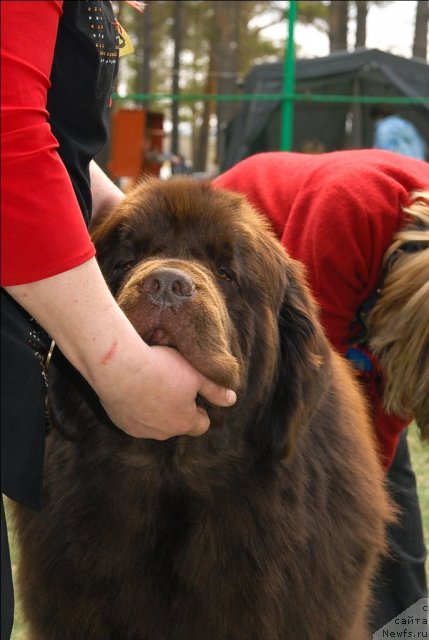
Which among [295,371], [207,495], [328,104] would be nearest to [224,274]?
[295,371]

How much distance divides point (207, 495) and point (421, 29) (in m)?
14.1

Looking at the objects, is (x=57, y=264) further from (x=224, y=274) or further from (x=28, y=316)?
→ (x=224, y=274)

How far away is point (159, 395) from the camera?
1.55m

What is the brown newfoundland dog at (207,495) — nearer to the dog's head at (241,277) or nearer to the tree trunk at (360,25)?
the dog's head at (241,277)

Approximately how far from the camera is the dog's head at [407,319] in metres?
2.49

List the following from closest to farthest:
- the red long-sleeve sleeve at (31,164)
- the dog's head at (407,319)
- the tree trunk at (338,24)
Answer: the red long-sleeve sleeve at (31,164), the dog's head at (407,319), the tree trunk at (338,24)

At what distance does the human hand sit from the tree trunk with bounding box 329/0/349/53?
16048 millimetres

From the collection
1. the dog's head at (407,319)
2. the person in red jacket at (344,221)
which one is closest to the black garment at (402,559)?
the person in red jacket at (344,221)

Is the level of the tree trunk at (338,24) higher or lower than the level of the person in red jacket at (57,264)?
higher

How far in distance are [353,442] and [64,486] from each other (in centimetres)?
77

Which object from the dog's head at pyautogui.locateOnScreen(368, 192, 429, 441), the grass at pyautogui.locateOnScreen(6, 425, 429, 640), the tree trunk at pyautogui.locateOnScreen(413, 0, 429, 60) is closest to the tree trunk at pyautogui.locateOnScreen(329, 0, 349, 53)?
the tree trunk at pyautogui.locateOnScreen(413, 0, 429, 60)

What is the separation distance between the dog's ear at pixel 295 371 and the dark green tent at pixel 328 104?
8.58 meters

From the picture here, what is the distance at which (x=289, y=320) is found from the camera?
7.18 feet

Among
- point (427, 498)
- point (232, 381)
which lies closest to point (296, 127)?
point (427, 498)
